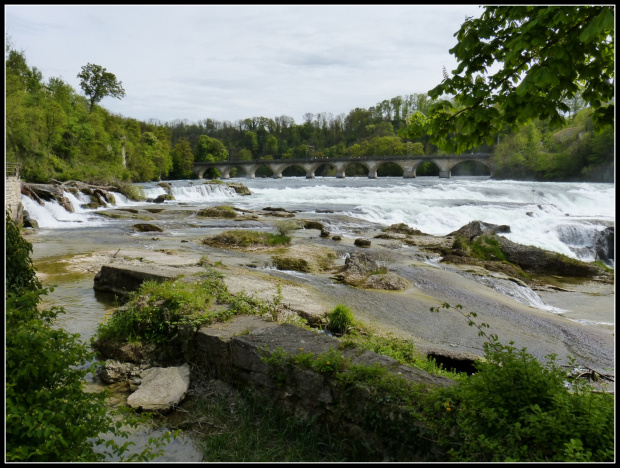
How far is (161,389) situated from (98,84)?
61838 mm

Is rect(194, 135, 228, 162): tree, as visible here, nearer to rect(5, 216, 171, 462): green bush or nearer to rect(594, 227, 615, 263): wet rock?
rect(594, 227, 615, 263): wet rock

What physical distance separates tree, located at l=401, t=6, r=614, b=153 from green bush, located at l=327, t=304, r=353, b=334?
3.18 meters

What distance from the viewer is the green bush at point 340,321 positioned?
267 inches

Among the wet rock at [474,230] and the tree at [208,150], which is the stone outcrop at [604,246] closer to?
the wet rock at [474,230]

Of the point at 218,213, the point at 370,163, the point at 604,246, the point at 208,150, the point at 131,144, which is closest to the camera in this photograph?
the point at 604,246

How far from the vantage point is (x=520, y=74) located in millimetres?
4727

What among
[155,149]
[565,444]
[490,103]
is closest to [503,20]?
[490,103]

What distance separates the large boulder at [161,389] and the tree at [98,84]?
60347 millimetres

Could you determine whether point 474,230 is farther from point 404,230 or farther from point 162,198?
point 162,198

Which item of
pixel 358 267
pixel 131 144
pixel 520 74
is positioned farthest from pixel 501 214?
pixel 131 144

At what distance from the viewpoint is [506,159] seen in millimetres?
63500

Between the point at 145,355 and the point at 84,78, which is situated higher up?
the point at 84,78

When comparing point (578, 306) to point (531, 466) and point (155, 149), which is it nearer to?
point (531, 466)

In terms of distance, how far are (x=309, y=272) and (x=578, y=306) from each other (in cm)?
677
